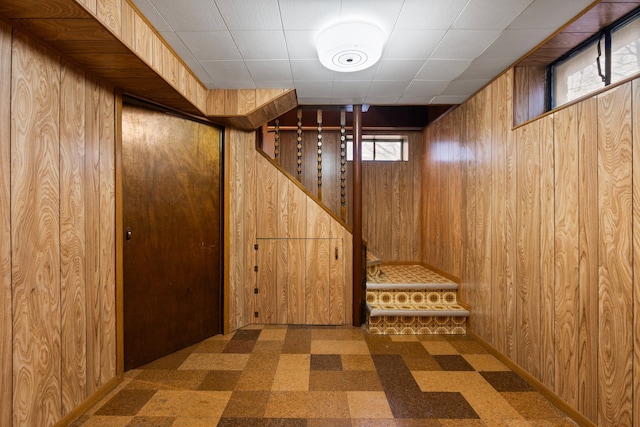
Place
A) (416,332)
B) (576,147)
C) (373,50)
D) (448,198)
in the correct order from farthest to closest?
(448,198) < (416,332) < (373,50) < (576,147)

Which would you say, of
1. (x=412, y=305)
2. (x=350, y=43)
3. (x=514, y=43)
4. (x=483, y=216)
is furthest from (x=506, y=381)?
(x=350, y=43)

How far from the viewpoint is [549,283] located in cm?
192

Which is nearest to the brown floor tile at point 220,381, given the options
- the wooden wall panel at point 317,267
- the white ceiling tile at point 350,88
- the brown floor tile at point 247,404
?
the brown floor tile at point 247,404

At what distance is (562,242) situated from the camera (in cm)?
181

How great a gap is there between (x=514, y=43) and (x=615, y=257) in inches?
56.6

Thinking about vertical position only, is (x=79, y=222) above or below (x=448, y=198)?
below

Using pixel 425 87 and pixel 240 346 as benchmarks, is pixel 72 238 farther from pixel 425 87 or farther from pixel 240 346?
pixel 425 87

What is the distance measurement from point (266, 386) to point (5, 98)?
7.16ft

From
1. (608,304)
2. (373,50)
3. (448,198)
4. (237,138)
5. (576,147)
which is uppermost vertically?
(373,50)

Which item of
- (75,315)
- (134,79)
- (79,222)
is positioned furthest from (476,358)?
(134,79)

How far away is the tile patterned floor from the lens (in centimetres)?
177

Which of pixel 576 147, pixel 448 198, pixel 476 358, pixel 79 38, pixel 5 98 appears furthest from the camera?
pixel 448 198

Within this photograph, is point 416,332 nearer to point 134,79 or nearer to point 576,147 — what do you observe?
point 576,147

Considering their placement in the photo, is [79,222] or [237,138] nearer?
[79,222]
